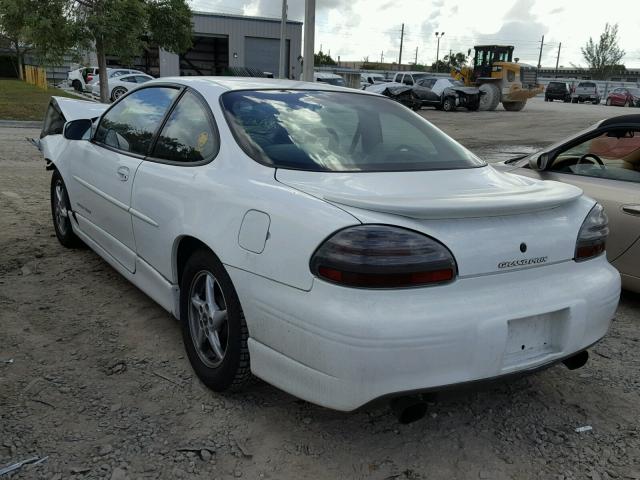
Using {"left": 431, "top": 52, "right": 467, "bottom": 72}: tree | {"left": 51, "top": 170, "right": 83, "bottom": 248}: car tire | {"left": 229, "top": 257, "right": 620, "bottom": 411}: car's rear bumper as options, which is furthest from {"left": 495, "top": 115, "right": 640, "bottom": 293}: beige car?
{"left": 431, "top": 52, "right": 467, "bottom": 72}: tree

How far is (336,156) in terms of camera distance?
280cm

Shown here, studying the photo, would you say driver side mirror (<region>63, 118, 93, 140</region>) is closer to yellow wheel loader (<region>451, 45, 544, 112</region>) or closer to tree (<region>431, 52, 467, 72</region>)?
yellow wheel loader (<region>451, 45, 544, 112</region>)

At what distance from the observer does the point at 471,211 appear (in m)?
2.21

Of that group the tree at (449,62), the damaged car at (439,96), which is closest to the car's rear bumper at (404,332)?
the damaged car at (439,96)

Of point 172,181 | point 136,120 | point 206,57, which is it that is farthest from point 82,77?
point 172,181

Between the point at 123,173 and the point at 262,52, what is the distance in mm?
50675

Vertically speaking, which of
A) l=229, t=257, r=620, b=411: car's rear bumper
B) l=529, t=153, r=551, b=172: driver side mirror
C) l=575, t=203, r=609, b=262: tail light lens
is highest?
l=529, t=153, r=551, b=172: driver side mirror

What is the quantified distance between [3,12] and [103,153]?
15.0m

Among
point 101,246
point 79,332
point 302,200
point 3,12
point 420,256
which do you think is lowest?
point 79,332

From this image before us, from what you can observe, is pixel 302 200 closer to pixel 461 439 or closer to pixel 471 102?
pixel 461 439

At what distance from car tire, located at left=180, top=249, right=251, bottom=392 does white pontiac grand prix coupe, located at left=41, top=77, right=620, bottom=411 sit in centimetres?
1

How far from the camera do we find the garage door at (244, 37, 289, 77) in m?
51.1

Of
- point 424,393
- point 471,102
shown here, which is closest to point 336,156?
point 424,393

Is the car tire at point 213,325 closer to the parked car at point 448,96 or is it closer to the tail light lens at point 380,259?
the tail light lens at point 380,259
